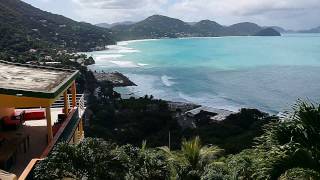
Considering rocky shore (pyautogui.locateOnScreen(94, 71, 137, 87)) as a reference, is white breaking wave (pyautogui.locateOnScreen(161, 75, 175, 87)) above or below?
below

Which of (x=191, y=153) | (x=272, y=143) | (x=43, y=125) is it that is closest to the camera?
(x=272, y=143)

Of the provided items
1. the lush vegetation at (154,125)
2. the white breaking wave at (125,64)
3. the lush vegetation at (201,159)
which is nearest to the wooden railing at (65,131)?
the lush vegetation at (201,159)

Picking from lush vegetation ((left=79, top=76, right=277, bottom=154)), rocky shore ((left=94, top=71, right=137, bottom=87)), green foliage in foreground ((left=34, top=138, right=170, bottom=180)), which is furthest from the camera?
rocky shore ((left=94, top=71, right=137, bottom=87))

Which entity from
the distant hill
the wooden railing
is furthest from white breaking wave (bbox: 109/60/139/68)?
the wooden railing

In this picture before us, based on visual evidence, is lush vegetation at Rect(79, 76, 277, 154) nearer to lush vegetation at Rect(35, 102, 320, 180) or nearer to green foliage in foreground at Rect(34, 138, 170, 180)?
lush vegetation at Rect(35, 102, 320, 180)

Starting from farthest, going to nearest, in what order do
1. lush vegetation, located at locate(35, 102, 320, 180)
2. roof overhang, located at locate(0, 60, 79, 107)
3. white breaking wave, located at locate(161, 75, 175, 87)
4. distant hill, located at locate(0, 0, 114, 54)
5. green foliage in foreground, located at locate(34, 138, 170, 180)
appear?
distant hill, located at locate(0, 0, 114, 54)
white breaking wave, located at locate(161, 75, 175, 87)
roof overhang, located at locate(0, 60, 79, 107)
green foliage in foreground, located at locate(34, 138, 170, 180)
lush vegetation, located at locate(35, 102, 320, 180)

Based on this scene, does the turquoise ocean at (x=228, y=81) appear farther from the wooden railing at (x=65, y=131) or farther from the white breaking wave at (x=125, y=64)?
the wooden railing at (x=65, y=131)

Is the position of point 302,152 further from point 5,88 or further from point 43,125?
point 43,125

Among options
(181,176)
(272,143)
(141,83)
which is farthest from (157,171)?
(141,83)
